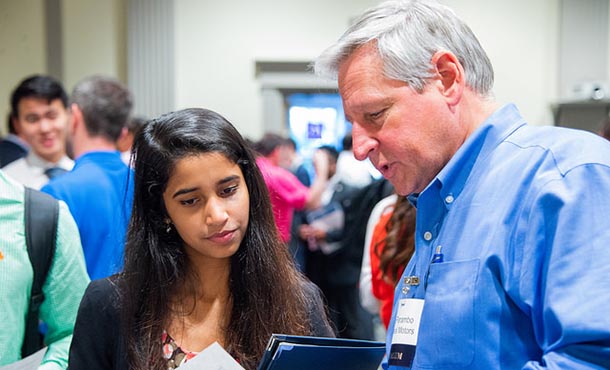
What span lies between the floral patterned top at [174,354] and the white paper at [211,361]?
0.65 ft

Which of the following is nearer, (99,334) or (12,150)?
(99,334)

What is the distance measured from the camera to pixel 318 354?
52.3 inches

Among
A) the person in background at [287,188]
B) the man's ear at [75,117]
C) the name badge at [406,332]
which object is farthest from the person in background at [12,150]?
the name badge at [406,332]

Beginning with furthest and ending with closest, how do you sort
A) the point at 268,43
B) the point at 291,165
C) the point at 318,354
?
the point at 268,43, the point at 291,165, the point at 318,354

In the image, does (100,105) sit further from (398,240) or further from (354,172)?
(354,172)

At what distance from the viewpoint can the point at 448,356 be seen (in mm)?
1115

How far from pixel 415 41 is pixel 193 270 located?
78cm

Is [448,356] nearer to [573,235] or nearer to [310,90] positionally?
[573,235]

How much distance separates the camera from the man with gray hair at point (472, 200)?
1.00m

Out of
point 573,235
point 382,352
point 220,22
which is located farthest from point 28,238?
point 220,22

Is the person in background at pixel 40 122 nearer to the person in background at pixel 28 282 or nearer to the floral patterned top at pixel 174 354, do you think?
the person in background at pixel 28 282

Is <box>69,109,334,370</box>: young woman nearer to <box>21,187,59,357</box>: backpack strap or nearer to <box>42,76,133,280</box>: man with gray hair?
<box>21,187,59,357</box>: backpack strap

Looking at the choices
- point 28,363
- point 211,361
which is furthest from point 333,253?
point 211,361

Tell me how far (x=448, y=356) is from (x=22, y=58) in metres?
7.78
